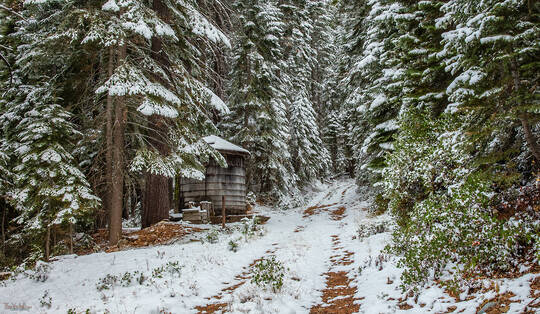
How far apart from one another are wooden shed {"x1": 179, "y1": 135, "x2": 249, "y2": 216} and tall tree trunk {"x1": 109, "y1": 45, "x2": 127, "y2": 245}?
21.8 feet

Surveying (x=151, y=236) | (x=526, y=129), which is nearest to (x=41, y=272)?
(x=151, y=236)

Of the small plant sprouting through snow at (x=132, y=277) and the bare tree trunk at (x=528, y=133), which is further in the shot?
the small plant sprouting through snow at (x=132, y=277)

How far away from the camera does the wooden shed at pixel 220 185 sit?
1677cm

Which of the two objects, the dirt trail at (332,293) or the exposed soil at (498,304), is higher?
the exposed soil at (498,304)

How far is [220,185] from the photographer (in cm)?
1698

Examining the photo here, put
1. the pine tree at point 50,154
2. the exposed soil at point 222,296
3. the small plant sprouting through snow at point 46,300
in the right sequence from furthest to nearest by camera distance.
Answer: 1. the pine tree at point 50,154
2. the small plant sprouting through snow at point 46,300
3. the exposed soil at point 222,296

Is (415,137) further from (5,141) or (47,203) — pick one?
(5,141)

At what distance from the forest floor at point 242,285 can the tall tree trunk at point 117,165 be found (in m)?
0.97

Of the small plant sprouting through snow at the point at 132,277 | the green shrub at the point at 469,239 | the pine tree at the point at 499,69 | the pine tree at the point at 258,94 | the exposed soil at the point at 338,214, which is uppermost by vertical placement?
the pine tree at the point at 258,94

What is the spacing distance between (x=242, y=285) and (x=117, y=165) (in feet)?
18.2

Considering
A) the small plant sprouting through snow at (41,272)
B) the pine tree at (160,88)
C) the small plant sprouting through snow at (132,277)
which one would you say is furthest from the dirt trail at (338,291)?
the small plant sprouting through snow at (41,272)

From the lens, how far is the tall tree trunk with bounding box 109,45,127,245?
9664mm

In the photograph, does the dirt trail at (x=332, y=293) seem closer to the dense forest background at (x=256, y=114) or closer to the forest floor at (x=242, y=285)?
the forest floor at (x=242, y=285)

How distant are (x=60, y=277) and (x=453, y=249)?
8177mm
